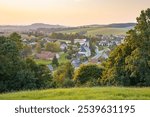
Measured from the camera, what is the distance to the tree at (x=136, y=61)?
38.2 meters

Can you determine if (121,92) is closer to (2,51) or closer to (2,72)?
(2,72)

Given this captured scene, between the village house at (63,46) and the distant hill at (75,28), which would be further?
the village house at (63,46)

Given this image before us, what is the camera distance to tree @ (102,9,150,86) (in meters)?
38.2

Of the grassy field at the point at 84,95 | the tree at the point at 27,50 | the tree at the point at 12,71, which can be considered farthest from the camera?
the tree at the point at 27,50

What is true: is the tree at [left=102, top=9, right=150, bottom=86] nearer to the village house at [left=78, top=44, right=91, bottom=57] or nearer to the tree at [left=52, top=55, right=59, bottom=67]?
the tree at [left=52, top=55, right=59, bottom=67]

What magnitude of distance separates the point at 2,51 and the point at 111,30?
2585cm

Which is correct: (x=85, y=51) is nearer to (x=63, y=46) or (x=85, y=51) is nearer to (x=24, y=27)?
(x=63, y=46)

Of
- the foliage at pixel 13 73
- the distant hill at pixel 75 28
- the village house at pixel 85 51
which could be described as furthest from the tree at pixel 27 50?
the foliage at pixel 13 73

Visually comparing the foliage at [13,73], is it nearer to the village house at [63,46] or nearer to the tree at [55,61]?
the tree at [55,61]

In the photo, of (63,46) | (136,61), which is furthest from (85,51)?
(136,61)

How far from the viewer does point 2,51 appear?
41688 millimetres

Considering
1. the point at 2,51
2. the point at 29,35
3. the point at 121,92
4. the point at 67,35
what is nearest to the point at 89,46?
the point at 67,35

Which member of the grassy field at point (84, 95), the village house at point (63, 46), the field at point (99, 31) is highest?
the grassy field at point (84, 95)

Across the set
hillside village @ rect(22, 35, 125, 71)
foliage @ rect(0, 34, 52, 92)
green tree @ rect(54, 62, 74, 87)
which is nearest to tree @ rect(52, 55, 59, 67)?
hillside village @ rect(22, 35, 125, 71)
